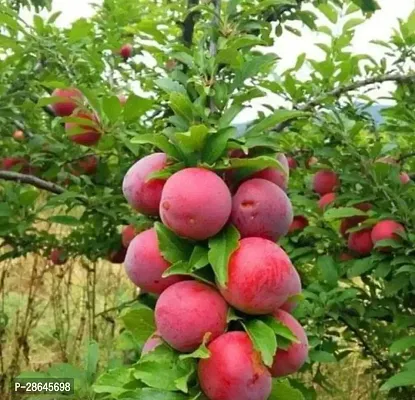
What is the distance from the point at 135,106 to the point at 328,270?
64 centimetres

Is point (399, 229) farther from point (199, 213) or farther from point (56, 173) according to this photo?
point (56, 173)

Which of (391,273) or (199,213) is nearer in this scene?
(199,213)

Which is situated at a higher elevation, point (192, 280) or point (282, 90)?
point (282, 90)

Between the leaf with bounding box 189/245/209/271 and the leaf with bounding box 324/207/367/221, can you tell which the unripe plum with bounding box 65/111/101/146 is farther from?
the leaf with bounding box 189/245/209/271

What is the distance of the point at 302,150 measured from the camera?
2367 mm

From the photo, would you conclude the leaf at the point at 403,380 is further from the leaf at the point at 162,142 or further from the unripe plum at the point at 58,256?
the unripe plum at the point at 58,256

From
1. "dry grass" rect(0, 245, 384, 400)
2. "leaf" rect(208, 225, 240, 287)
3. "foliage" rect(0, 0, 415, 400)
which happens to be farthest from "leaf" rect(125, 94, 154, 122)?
"dry grass" rect(0, 245, 384, 400)

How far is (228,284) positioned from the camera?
2.79 feet

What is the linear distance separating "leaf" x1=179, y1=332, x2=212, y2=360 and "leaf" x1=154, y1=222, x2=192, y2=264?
106 mm

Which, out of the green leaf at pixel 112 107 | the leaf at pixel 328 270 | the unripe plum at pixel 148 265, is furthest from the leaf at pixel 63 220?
the unripe plum at pixel 148 265

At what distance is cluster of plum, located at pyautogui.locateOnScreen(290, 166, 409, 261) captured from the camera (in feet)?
5.31

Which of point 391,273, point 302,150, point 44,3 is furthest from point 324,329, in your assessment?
point 44,3

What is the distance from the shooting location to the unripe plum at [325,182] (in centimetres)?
197

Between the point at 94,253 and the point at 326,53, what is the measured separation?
3.18 ft
